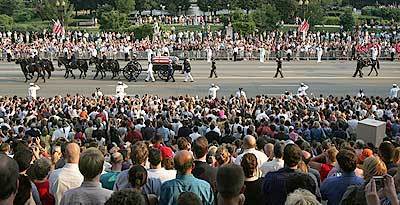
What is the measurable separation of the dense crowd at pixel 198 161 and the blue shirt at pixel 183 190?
0.04ft

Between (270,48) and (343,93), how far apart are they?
713 inches

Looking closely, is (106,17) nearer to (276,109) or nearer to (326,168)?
(276,109)

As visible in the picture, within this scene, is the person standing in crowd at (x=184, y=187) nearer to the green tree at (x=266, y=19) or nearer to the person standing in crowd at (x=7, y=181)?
the person standing in crowd at (x=7, y=181)

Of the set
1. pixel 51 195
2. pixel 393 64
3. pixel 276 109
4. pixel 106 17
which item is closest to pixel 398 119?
pixel 276 109

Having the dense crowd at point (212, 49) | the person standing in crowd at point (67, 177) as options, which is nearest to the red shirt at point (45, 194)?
the person standing in crowd at point (67, 177)

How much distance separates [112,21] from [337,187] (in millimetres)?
65436

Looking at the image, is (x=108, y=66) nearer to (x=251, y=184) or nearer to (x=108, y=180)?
(x=108, y=180)

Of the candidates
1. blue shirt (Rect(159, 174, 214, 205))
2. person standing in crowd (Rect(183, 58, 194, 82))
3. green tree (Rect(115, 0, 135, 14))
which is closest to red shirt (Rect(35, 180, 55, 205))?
blue shirt (Rect(159, 174, 214, 205))

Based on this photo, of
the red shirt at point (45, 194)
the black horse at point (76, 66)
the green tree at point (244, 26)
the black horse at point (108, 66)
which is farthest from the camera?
the green tree at point (244, 26)

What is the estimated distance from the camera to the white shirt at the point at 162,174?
29.2 ft

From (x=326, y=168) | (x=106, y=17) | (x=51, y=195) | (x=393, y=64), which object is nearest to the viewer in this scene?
(x=51, y=195)

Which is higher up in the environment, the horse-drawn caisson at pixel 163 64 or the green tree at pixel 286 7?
the green tree at pixel 286 7

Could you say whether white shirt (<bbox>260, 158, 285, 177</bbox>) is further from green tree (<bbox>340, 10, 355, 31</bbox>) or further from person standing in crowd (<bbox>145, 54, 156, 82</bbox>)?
green tree (<bbox>340, 10, 355, 31</bbox>)

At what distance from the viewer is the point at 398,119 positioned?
67.6ft
